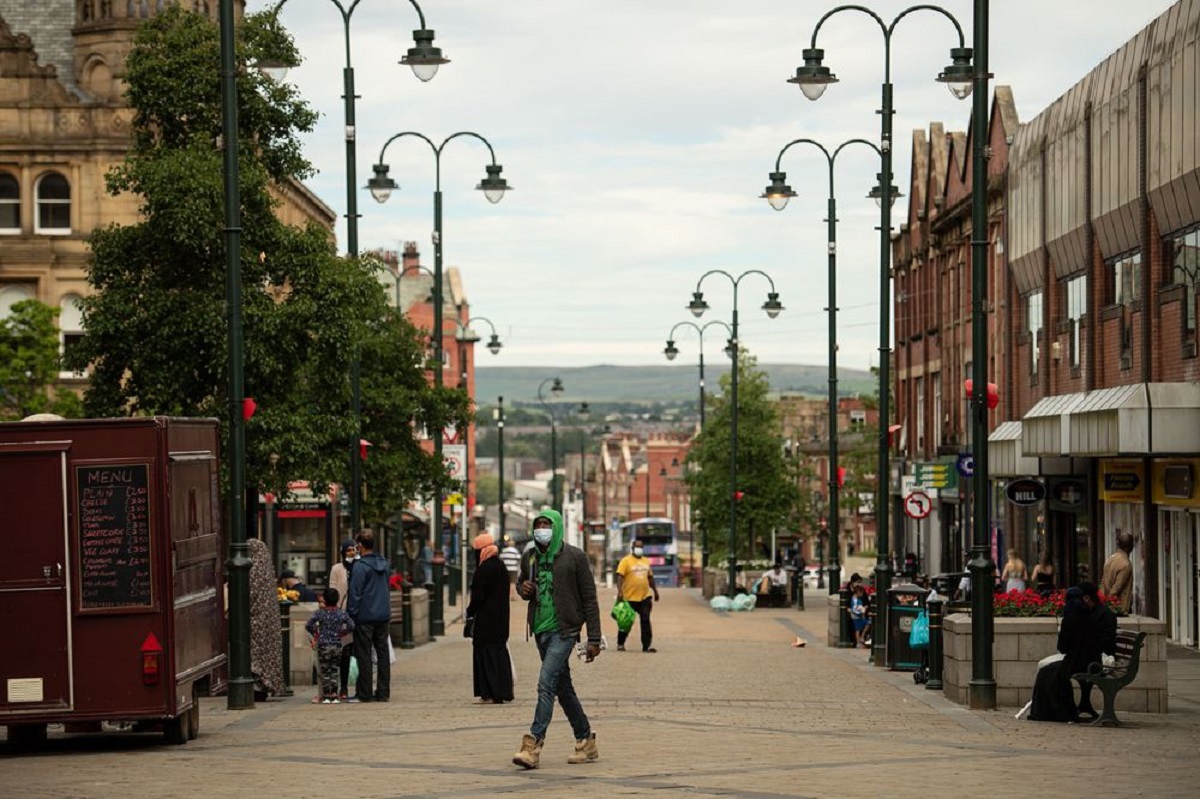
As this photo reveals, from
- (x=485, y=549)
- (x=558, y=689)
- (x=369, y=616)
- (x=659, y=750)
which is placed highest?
(x=485, y=549)

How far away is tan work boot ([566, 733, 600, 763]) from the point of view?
53.2 feet

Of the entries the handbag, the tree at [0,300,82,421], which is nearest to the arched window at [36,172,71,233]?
the tree at [0,300,82,421]

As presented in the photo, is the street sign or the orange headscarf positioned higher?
the orange headscarf

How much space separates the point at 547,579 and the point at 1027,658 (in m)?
7.23

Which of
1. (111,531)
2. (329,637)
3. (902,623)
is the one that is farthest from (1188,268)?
(111,531)

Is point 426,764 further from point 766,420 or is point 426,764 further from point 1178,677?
point 766,420

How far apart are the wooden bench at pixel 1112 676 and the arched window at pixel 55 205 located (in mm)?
39932

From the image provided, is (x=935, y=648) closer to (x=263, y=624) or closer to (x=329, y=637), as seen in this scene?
(x=329, y=637)

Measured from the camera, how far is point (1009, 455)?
4534cm

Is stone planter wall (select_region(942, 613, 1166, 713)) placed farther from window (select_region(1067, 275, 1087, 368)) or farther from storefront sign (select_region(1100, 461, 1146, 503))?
window (select_region(1067, 275, 1087, 368))

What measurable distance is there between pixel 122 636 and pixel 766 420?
5906 centimetres

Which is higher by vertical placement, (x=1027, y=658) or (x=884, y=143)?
(x=884, y=143)

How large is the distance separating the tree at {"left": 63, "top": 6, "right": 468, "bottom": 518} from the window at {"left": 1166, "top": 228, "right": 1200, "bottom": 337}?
12.9 meters

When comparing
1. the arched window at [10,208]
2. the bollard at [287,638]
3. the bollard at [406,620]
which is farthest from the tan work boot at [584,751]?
the arched window at [10,208]
